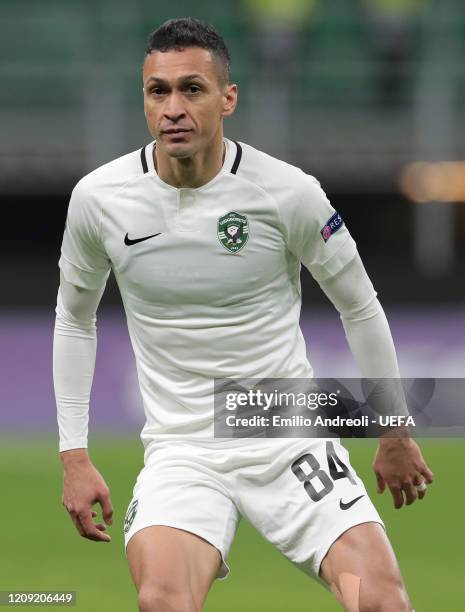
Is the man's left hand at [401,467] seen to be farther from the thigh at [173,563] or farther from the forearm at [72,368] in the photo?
the forearm at [72,368]

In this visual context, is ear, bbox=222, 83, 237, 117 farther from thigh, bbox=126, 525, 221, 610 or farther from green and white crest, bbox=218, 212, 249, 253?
thigh, bbox=126, 525, 221, 610

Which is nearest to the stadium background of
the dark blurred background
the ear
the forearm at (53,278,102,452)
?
the dark blurred background

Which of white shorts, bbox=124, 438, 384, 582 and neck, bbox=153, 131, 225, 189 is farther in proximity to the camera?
neck, bbox=153, 131, 225, 189

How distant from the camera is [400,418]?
4.23m

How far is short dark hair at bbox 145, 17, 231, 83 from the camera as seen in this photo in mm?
4121

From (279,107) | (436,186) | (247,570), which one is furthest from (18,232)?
(247,570)

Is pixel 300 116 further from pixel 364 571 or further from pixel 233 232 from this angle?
pixel 364 571

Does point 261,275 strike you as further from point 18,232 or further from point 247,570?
point 18,232

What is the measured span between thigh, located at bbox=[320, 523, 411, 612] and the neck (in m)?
1.16

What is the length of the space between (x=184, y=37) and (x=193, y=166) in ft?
1.27

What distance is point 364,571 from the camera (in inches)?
151

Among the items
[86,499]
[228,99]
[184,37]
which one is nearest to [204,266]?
[228,99]

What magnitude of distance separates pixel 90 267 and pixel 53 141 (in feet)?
41.7

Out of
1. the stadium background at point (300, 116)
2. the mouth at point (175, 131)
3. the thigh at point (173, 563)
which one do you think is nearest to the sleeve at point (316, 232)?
the mouth at point (175, 131)
